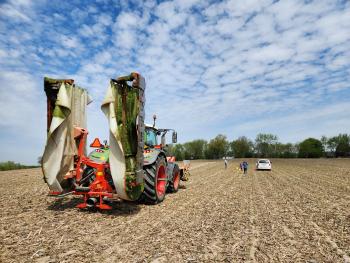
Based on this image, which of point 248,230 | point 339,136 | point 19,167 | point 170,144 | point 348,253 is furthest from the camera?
point 339,136

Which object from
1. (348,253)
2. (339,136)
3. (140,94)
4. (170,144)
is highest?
(339,136)

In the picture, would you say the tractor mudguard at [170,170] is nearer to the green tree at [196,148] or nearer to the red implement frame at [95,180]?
the red implement frame at [95,180]

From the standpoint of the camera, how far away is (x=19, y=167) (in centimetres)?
3775

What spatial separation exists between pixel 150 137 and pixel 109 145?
401 cm

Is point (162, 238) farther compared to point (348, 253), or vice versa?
point (162, 238)

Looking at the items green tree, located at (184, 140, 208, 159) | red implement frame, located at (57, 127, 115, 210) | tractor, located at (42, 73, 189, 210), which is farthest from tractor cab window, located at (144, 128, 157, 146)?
green tree, located at (184, 140, 208, 159)

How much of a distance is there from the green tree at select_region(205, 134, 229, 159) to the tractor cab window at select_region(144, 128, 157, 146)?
95.5 m

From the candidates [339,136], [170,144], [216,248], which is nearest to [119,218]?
[216,248]

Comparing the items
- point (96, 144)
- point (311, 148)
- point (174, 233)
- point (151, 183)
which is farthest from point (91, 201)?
point (311, 148)

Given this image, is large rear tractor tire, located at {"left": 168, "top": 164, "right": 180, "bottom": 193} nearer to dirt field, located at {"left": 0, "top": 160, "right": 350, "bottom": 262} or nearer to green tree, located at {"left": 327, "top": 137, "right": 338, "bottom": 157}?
dirt field, located at {"left": 0, "top": 160, "right": 350, "bottom": 262}

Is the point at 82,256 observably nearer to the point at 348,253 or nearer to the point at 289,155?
the point at 348,253

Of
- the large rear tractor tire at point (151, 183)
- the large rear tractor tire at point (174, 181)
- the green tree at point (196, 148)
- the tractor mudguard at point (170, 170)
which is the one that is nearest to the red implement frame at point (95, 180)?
the large rear tractor tire at point (151, 183)

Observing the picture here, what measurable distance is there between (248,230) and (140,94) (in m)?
3.90

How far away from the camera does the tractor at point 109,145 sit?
21.4 feet
